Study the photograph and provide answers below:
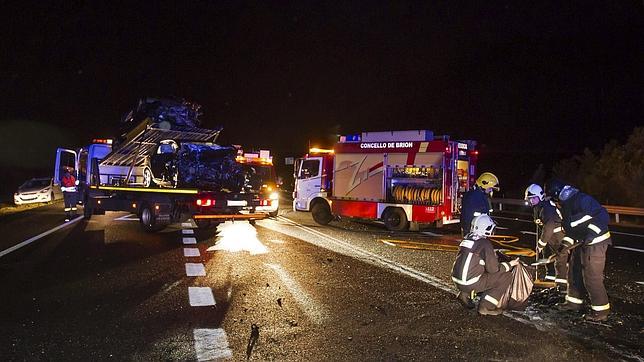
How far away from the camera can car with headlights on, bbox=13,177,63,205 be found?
24172 millimetres

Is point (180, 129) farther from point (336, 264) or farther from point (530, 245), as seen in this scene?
point (530, 245)

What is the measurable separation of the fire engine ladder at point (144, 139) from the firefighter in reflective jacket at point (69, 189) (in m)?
0.99

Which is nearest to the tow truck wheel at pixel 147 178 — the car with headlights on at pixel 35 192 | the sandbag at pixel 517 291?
the sandbag at pixel 517 291

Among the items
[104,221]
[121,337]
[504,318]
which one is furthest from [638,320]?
[104,221]

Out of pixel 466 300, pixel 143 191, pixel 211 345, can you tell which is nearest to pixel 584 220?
pixel 466 300

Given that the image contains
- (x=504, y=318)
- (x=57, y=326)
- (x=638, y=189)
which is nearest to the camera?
(x=57, y=326)

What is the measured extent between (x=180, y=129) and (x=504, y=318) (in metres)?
10.8

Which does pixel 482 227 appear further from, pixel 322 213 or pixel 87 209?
pixel 87 209

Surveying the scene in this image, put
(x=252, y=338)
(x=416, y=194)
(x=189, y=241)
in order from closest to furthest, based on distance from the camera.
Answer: (x=252, y=338)
(x=189, y=241)
(x=416, y=194)

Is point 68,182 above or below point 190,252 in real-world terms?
above

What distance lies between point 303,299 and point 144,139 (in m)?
9.65

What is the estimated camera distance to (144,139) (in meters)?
14.7

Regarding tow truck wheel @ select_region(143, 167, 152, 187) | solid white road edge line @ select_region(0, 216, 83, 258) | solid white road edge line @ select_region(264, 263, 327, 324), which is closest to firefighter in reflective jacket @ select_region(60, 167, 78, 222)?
solid white road edge line @ select_region(0, 216, 83, 258)

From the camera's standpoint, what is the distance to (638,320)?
5922 millimetres
